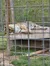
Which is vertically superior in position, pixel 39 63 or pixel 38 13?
pixel 38 13

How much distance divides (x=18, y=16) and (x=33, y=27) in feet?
4.19

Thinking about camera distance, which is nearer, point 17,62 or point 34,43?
point 17,62

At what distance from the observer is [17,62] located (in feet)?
14.3

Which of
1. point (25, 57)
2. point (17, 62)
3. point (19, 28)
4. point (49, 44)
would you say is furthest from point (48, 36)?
point (17, 62)

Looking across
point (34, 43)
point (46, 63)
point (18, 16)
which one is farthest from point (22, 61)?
point (34, 43)

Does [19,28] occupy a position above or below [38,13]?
below

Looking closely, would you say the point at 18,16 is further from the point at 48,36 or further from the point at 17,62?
the point at 48,36

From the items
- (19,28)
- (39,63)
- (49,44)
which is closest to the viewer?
(39,63)

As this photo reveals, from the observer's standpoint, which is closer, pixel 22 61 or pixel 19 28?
pixel 22 61

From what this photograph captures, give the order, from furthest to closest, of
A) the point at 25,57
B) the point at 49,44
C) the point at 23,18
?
1. the point at 49,44
2. the point at 25,57
3. the point at 23,18

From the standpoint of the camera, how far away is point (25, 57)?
4652mm

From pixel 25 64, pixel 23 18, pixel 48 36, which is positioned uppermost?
pixel 23 18

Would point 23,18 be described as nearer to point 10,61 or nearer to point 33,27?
point 10,61

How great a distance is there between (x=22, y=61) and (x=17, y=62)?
101 mm
